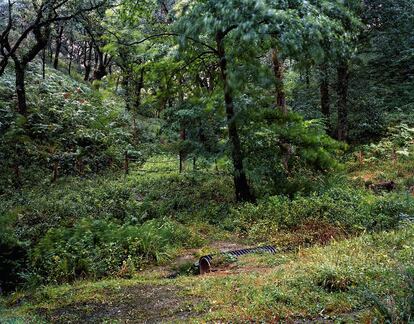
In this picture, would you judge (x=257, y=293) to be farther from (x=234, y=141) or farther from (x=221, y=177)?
(x=221, y=177)

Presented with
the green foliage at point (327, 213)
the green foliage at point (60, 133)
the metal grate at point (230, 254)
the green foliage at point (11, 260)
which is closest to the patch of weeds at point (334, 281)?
the metal grate at point (230, 254)

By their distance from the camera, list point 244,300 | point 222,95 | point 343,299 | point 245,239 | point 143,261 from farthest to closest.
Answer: point 222,95 < point 245,239 < point 143,261 < point 244,300 < point 343,299

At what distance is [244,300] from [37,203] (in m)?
7.78

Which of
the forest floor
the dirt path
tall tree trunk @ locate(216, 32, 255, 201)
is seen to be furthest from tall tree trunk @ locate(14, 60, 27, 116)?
the dirt path

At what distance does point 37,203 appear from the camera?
1113cm

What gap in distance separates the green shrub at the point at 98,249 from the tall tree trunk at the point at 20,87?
344 inches

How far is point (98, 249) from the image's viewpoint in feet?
25.5

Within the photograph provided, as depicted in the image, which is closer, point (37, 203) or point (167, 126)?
point (37, 203)

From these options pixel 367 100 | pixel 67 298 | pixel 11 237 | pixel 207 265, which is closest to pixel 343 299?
pixel 207 265

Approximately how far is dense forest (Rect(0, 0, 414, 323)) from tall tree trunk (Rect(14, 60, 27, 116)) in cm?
14

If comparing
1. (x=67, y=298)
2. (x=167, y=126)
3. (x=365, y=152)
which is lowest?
(x=67, y=298)

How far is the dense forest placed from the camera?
5.39 m

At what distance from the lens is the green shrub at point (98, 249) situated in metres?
7.38

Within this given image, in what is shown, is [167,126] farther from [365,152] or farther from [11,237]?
[365,152]
